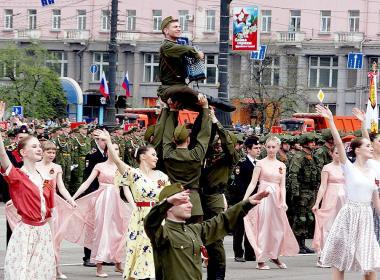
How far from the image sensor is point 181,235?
349 inches

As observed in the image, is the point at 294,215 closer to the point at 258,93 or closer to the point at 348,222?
the point at 348,222

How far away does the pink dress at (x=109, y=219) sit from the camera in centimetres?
1548

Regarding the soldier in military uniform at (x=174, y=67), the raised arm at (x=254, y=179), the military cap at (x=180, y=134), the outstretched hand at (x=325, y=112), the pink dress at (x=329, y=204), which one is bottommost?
the pink dress at (x=329, y=204)

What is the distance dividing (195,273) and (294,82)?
57.7m

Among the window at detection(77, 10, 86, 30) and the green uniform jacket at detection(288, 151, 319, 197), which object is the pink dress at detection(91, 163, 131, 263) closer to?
the green uniform jacket at detection(288, 151, 319, 197)

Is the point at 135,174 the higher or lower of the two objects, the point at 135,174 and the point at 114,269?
the higher

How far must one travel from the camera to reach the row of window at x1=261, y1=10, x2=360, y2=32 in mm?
73500

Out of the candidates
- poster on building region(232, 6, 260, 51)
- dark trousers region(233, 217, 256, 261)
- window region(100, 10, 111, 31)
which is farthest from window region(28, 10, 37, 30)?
dark trousers region(233, 217, 256, 261)

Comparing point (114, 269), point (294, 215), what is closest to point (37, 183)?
point (114, 269)

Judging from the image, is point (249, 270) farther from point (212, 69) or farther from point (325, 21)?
point (212, 69)

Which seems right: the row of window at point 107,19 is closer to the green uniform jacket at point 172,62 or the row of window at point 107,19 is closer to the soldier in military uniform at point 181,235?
the green uniform jacket at point 172,62

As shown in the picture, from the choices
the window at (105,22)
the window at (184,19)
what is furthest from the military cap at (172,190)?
the window at (105,22)

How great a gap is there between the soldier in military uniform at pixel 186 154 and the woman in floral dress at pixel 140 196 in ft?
0.59

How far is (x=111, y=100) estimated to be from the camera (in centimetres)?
3634
